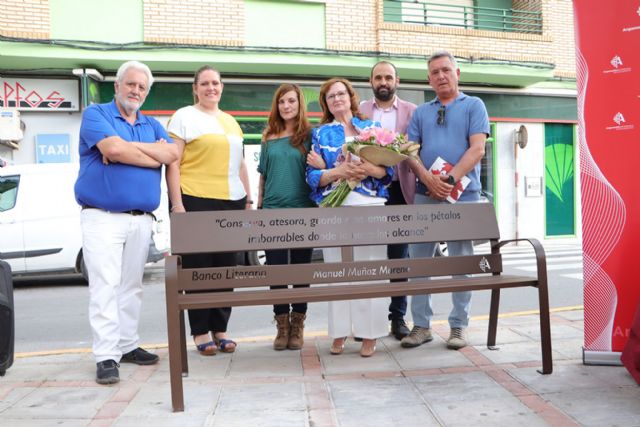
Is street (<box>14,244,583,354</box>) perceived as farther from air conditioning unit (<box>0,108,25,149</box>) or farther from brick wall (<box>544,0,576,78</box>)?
brick wall (<box>544,0,576,78</box>)

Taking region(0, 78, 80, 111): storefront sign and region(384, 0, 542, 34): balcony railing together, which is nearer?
region(0, 78, 80, 111): storefront sign

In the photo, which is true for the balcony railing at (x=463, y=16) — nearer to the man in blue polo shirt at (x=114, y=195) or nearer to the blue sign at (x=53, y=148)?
the blue sign at (x=53, y=148)

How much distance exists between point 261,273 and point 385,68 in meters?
2.10

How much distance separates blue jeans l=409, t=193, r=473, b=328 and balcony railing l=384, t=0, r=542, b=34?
33.7 feet

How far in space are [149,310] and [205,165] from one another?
3466mm

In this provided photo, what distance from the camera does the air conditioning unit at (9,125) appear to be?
39.9 feet

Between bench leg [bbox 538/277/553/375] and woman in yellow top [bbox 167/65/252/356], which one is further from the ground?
woman in yellow top [bbox 167/65/252/356]

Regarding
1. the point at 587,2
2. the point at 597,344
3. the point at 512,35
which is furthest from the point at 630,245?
the point at 512,35

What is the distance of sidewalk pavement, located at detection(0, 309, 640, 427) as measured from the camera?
3.27 meters

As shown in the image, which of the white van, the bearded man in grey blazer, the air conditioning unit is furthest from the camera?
the air conditioning unit

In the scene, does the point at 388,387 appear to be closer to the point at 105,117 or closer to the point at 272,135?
the point at 272,135

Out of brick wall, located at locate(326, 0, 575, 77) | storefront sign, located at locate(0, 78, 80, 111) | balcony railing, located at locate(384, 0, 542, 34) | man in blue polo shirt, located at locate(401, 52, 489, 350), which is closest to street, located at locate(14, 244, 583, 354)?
man in blue polo shirt, located at locate(401, 52, 489, 350)

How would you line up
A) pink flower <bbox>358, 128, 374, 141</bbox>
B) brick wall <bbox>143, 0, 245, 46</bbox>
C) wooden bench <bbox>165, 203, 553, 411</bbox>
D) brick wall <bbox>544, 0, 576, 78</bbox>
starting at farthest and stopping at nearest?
brick wall <bbox>544, 0, 576, 78</bbox>
brick wall <bbox>143, 0, 245, 46</bbox>
pink flower <bbox>358, 128, 374, 141</bbox>
wooden bench <bbox>165, 203, 553, 411</bbox>

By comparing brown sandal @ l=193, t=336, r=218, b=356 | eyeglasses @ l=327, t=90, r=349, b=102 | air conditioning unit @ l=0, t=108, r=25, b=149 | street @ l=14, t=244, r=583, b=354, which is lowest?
street @ l=14, t=244, r=583, b=354
